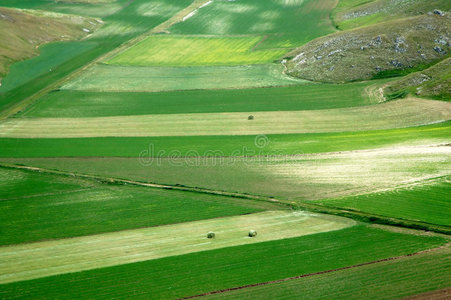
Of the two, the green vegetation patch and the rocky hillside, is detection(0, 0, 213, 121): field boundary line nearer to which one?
the rocky hillside

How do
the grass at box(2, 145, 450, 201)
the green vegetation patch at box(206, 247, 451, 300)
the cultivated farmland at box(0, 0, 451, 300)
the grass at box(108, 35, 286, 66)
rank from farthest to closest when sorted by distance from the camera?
1. the grass at box(108, 35, 286, 66)
2. the grass at box(2, 145, 450, 201)
3. the cultivated farmland at box(0, 0, 451, 300)
4. the green vegetation patch at box(206, 247, 451, 300)

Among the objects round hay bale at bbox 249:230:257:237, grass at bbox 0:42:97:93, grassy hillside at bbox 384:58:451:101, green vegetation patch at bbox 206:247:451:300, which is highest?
grass at bbox 0:42:97:93

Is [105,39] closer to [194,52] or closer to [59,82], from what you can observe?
[194,52]

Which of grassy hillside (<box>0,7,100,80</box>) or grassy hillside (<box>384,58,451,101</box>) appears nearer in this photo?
grassy hillside (<box>384,58,451,101</box>)

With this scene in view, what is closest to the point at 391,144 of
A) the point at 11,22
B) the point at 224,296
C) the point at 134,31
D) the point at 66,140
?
the point at 224,296

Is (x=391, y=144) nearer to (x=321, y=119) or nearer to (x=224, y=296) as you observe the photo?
(x=321, y=119)

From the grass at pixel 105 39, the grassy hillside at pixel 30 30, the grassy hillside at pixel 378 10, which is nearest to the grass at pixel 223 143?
the grass at pixel 105 39

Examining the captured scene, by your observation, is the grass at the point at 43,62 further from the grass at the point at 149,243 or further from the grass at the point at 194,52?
the grass at the point at 149,243

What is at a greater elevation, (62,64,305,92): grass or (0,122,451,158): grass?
(62,64,305,92): grass

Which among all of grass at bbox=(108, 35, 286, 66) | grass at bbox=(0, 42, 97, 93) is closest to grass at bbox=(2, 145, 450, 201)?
grass at bbox=(0, 42, 97, 93)
